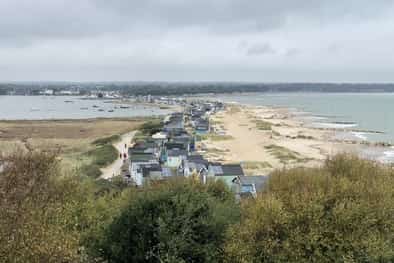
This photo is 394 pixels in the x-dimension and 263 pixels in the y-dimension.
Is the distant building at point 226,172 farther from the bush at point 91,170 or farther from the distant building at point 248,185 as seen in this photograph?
the bush at point 91,170

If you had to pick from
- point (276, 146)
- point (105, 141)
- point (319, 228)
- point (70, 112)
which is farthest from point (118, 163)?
point (70, 112)

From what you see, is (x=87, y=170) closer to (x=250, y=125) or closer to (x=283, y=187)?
(x=283, y=187)

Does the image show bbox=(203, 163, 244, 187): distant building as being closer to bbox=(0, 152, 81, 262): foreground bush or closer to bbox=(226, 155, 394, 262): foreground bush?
bbox=(0, 152, 81, 262): foreground bush

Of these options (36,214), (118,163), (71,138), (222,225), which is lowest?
(71,138)

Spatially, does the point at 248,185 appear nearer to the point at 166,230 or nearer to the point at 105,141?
the point at 166,230

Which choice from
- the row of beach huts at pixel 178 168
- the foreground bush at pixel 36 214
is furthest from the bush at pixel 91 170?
the foreground bush at pixel 36 214
